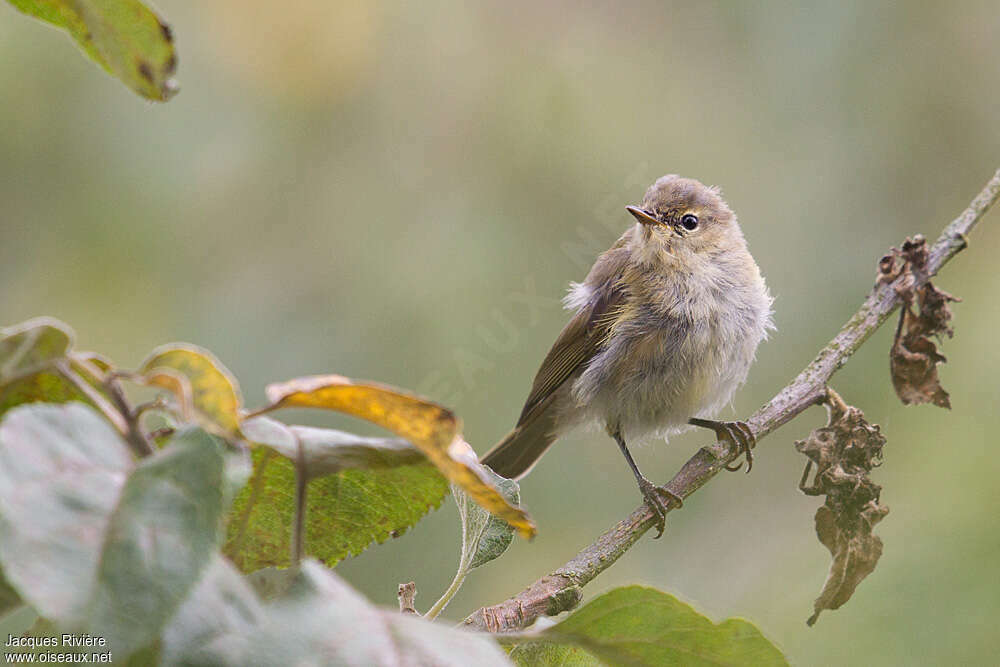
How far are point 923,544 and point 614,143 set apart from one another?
2.50 m


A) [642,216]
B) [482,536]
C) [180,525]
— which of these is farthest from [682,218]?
[180,525]

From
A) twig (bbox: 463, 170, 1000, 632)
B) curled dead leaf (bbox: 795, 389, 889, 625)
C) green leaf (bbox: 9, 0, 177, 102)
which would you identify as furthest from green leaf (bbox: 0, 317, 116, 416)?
curled dead leaf (bbox: 795, 389, 889, 625)

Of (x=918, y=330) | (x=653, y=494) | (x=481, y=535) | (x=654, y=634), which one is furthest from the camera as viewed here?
(x=653, y=494)

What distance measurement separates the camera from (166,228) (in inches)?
168

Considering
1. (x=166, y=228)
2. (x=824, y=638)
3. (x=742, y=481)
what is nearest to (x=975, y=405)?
(x=824, y=638)

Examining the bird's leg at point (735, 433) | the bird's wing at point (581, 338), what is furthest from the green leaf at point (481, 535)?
the bird's wing at point (581, 338)

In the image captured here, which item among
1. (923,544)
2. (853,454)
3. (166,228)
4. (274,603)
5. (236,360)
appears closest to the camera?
(274,603)

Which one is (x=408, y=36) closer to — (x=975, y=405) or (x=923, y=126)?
(x=923, y=126)

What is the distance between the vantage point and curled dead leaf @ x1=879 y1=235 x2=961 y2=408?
7.98 feet

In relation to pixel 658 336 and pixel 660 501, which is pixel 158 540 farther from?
pixel 658 336

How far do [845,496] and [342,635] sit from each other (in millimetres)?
1587

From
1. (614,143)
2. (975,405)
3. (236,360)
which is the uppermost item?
(614,143)

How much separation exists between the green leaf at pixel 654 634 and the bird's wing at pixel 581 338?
2823 millimetres

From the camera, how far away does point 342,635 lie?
2.36ft
